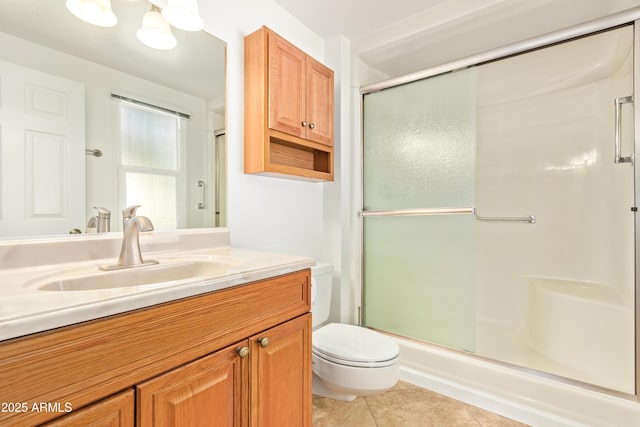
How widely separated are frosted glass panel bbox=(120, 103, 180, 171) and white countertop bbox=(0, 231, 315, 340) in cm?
36

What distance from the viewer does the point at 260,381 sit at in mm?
822

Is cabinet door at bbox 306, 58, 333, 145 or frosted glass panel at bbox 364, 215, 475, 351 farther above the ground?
cabinet door at bbox 306, 58, 333, 145

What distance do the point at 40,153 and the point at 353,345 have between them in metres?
1.41

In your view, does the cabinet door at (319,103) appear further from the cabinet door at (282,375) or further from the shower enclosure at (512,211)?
the cabinet door at (282,375)

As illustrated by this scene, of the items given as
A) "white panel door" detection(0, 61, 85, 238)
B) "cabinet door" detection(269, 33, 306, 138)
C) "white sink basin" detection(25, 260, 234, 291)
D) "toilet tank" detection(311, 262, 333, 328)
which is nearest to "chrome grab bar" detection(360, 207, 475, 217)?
"toilet tank" detection(311, 262, 333, 328)

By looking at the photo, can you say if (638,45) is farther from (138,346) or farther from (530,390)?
(138,346)

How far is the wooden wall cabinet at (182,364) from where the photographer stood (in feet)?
1.53

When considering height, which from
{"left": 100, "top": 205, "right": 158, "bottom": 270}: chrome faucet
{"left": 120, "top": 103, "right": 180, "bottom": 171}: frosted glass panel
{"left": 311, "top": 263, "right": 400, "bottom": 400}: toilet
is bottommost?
{"left": 311, "top": 263, "right": 400, "bottom": 400}: toilet

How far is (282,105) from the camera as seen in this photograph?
1466mm

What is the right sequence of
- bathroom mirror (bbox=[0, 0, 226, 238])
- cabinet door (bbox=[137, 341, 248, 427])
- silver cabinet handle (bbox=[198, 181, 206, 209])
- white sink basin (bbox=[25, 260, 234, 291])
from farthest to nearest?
silver cabinet handle (bbox=[198, 181, 206, 209]) → bathroom mirror (bbox=[0, 0, 226, 238]) → white sink basin (bbox=[25, 260, 234, 291]) → cabinet door (bbox=[137, 341, 248, 427])

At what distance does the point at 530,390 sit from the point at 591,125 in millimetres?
1752

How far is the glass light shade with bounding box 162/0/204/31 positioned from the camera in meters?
1.13

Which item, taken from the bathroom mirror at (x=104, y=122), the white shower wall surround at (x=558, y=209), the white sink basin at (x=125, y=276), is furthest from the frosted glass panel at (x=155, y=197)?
the white shower wall surround at (x=558, y=209)

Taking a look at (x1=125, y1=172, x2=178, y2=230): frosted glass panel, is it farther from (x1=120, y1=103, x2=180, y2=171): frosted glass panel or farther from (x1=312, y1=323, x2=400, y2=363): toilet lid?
(x1=312, y1=323, x2=400, y2=363): toilet lid
